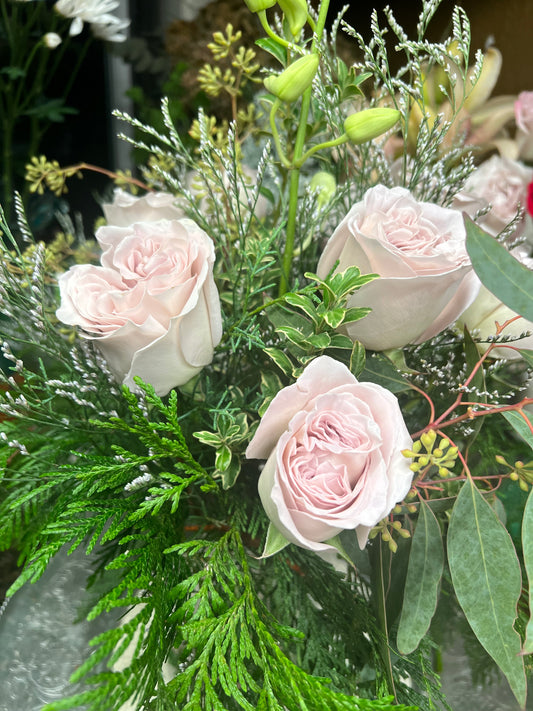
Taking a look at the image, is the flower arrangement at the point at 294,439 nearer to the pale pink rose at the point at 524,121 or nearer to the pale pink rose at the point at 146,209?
the pale pink rose at the point at 146,209

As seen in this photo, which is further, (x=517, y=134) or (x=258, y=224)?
(x=517, y=134)

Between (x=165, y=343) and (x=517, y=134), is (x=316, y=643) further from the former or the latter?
(x=517, y=134)

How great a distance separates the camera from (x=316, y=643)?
1.17ft

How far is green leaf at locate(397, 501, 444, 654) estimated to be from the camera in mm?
295

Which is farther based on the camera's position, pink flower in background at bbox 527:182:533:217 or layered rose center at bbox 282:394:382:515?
pink flower in background at bbox 527:182:533:217

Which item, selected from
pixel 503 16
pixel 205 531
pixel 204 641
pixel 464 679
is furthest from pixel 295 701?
pixel 503 16

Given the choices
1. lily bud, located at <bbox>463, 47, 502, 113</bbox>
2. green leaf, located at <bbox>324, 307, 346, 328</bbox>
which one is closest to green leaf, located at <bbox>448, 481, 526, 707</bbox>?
green leaf, located at <bbox>324, 307, 346, 328</bbox>

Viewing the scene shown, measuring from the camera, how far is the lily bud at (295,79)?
0.32 m

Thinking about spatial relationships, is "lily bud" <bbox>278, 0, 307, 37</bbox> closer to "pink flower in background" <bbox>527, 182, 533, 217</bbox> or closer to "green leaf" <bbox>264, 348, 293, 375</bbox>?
"green leaf" <bbox>264, 348, 293, 375</bbox>

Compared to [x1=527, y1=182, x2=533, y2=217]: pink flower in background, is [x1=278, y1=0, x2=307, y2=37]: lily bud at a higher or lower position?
higher

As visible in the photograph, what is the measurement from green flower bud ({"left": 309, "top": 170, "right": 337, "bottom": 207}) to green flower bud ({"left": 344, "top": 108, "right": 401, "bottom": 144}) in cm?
11

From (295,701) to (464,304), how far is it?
0.73 feet

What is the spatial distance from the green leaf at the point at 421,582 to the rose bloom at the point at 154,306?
0.15 m

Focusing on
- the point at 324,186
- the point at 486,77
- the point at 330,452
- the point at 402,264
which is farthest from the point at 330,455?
the point at 486,77
